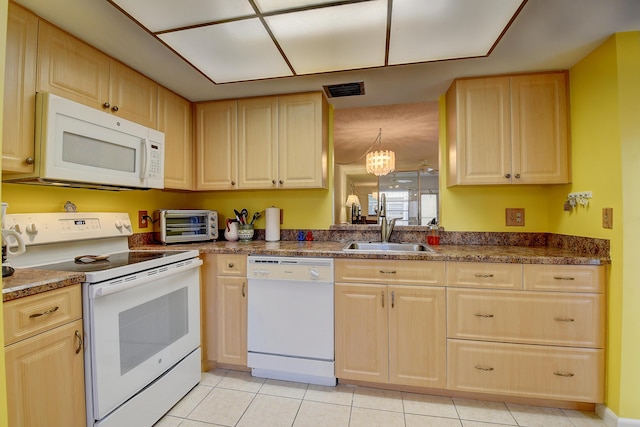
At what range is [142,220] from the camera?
2299 mm

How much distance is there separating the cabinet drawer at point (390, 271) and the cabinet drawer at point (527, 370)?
41cm

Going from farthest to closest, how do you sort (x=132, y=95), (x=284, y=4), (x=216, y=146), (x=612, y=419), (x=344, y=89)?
(x=216, y=146), (x=344, y=89), (x=132, y=95), (x=612, y=419), (x=284, y=4)

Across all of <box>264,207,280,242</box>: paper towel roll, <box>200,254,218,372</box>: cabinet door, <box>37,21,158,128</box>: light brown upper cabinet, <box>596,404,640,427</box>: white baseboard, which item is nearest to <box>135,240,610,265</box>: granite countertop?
<box>200,254,218,372</box>: cabinet door

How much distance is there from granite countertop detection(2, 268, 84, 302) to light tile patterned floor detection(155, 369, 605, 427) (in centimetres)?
95

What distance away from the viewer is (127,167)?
1.80 meters

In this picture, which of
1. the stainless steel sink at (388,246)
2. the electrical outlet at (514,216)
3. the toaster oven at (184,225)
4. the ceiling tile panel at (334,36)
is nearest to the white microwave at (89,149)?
the toaster oven at (184,225)

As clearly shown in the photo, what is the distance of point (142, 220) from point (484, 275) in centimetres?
241

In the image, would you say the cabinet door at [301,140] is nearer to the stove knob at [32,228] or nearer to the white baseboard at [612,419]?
the stove knob at [32,228]

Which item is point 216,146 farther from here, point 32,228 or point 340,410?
point 340,410

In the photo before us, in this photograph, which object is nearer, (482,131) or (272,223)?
(482,131)

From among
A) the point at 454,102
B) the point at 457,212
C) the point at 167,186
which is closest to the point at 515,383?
the point at 457,212

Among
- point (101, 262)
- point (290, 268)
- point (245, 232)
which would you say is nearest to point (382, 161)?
point (245, 232)

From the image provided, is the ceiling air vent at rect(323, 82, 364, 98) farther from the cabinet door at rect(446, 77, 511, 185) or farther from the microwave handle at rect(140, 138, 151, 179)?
the microwave handle at rect(140, 138, 151, 179)

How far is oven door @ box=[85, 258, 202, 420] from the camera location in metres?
1.30
